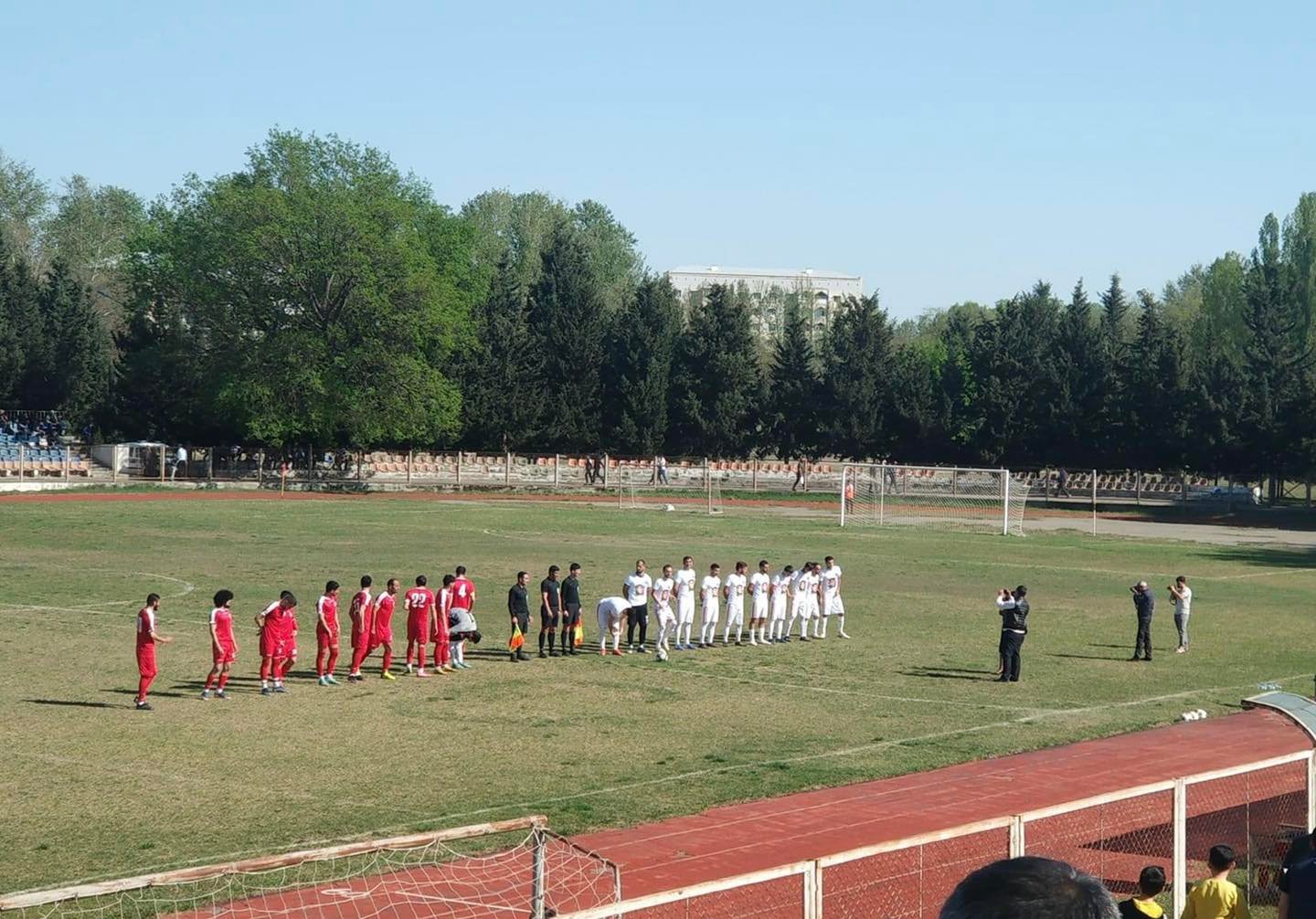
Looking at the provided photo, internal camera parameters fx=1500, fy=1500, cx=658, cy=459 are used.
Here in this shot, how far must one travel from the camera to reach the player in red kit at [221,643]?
74.0 feet

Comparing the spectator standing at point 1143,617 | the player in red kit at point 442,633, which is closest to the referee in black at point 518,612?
the player in red kit at point 442,633

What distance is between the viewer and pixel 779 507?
77.9m

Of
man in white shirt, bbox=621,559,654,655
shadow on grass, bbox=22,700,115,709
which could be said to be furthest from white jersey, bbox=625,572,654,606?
shadow on grass, bbox=22,700,115,709

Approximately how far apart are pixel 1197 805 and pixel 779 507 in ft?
203

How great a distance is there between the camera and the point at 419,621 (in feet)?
83.9

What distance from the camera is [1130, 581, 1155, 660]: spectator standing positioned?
29203mm

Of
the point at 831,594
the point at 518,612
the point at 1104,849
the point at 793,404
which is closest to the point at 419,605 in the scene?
the point at 518,612

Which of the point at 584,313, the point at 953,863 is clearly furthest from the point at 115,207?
the point at 953,863

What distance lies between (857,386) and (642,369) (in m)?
13.7

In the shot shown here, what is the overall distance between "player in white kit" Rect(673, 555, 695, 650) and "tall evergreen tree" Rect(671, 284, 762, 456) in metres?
63.9

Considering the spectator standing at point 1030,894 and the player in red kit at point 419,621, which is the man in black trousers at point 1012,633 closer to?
the player in red kit at point 419,621

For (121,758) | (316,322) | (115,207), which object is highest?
(115,207)

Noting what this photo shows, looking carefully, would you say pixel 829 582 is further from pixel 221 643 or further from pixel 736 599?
pixel 221 643

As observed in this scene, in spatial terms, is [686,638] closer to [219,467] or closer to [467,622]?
[467,622]
